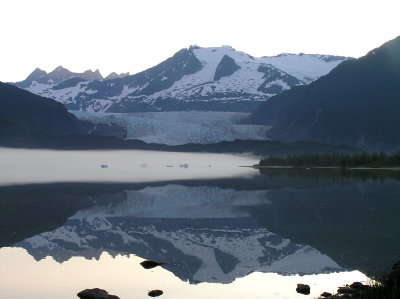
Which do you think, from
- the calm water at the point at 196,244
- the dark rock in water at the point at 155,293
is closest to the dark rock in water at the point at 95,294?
the calm water at the point at 196,244

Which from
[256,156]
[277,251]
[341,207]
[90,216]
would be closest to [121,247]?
[277,251]

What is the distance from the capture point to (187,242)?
2805cm

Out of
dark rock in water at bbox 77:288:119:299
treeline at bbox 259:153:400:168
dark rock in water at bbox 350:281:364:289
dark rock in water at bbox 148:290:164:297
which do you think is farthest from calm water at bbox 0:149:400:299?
treeline at bbox 259:153:400:168

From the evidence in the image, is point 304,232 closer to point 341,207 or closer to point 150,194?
point 341,207

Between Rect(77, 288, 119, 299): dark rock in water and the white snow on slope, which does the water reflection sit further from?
the white snow on slope

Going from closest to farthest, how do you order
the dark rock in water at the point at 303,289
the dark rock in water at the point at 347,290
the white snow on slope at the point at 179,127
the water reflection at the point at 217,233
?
the dark rock in water at the point at 347,290
the dark rock in water at the point at 303,289
the water reflection at the point at 217,233
the white snow on slope at the point at 179,127

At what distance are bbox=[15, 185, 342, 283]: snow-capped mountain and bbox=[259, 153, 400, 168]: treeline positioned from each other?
75.6 metres

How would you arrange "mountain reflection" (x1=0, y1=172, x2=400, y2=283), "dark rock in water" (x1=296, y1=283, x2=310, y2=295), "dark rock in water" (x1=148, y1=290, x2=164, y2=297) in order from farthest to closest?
"mountain reflection" (x1=0, y1=172, x2=400, y2=283) → "dark rock in water" (x1=296, y1=283, x2=310, y2=295) → "dark rock in water" (x1=148, y1=290, x2=164, y2=297)

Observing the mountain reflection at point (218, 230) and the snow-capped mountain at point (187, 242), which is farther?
the mountain reflection at point (218, 230)

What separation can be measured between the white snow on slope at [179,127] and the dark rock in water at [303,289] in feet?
502

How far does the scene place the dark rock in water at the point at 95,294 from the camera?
Answer: 55.7ft

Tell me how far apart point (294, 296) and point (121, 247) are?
1080 cm

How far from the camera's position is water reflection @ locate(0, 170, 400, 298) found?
73.6ft

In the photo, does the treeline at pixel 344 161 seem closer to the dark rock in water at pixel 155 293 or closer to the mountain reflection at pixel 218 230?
the mountain reflection at pixel 218 230
